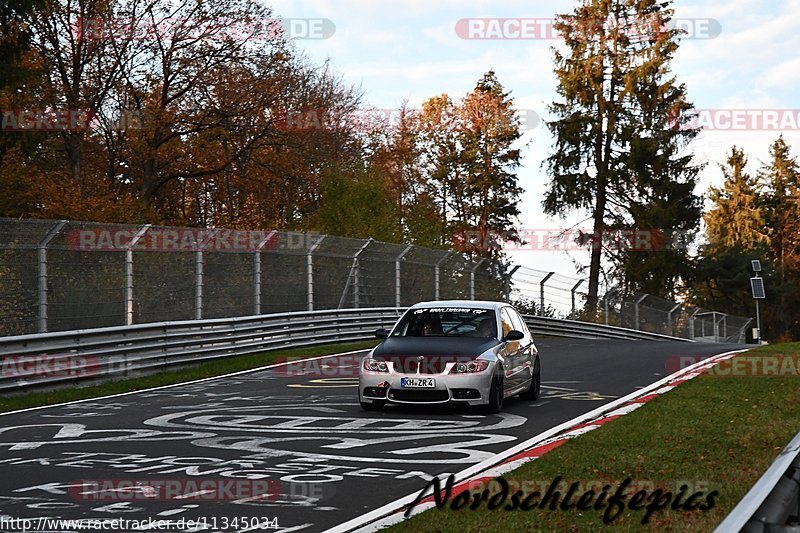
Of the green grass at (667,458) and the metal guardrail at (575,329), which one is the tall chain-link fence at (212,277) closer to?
the metal guardrail at (575,329)

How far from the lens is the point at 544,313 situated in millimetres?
35688

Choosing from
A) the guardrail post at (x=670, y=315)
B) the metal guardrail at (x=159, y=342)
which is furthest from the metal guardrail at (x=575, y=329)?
the metal guardrail at (x=159, y=342)

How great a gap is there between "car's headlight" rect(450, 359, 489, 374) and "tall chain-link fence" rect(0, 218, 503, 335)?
746cm

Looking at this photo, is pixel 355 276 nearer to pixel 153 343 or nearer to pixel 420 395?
pixel 153 343

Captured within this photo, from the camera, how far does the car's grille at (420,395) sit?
1313 centimetres

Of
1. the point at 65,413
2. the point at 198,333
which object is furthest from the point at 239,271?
the point at 65,413

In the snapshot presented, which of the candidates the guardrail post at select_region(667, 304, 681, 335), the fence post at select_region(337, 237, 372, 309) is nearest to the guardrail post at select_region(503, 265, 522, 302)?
the fence post at select_region(337, 237, 372, 309)

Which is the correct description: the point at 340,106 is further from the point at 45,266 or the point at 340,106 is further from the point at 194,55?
the point at 45,266

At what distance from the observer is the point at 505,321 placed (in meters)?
15.0

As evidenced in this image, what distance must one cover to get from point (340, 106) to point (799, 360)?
4203 centimetres

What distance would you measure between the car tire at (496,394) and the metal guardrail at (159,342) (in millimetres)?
7170

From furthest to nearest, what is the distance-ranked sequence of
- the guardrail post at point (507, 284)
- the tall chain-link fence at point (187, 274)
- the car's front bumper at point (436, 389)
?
→ the guardrail post at point (507, 284)
the tall chain-link fence at point (187, 274)
the car's front bumper at point (436, 389)

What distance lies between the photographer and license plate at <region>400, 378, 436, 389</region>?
13.1 m

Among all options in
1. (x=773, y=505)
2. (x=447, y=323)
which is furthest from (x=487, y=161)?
(x=773, y=505)
